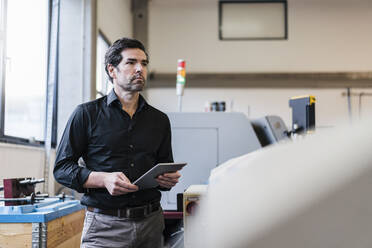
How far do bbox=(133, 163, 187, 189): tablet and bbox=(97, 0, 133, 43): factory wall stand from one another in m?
2.93

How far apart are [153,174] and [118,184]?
126 mm

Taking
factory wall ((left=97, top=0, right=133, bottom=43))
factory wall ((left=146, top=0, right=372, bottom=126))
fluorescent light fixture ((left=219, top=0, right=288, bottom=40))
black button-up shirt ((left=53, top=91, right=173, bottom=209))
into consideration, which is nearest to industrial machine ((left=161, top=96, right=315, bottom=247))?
black button-up shirt ((left=53, top=91, right=173, bottom=209))

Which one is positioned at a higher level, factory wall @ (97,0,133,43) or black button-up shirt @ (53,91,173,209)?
factory wall @ (97,0,133,43)

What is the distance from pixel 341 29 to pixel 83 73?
164 inches

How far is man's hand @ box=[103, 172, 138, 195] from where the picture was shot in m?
1.39

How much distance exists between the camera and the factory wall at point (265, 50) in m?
5.87

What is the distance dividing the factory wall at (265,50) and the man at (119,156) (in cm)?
417

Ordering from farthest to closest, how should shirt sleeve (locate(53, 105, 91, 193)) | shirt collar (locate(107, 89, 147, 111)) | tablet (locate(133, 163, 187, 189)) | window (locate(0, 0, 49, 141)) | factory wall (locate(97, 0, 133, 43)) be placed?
factory wall (locate(97, 0, 133, 43)), window (locate(0, 0, 49, 141)), shirt collar (locate(107, 89, 147, 111)), shirt sleeve (locate(53, 105, 91, 193)), tablet (locate(133, 163, 187, 189))

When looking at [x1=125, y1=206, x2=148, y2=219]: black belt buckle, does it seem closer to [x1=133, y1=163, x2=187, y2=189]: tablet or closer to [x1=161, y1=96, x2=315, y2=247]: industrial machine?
[x1=133, y1=163, x2=187, y2=189]: tablet

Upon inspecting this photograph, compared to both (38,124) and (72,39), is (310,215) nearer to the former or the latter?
(38,124)

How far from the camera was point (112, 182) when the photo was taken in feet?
4.57

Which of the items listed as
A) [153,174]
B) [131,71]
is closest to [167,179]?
[153,174]

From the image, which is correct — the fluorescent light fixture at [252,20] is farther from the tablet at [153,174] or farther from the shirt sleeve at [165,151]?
the tablet at [153,174]

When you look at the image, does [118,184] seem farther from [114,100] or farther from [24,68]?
[24,68]
